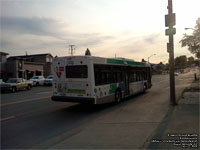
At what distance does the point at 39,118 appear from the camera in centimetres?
794

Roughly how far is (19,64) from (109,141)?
130 feet

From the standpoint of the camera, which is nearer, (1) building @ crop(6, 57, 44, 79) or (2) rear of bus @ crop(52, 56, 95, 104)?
(2) rear of bus @ crop(52, 56, 95, 104)

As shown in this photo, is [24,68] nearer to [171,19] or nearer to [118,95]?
[118,95]

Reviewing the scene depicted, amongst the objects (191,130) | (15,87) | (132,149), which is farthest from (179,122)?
(15,87)

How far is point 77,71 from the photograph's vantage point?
31.1ft

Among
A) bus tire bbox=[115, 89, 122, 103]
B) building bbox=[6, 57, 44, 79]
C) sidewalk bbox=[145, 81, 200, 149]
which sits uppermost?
building bbox=[6, 57, 44, 79]

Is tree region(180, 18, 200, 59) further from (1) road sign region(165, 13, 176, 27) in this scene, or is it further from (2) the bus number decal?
(2) the bus number decal

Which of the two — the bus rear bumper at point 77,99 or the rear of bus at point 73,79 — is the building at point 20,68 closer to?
the rear of bus at point 73,79

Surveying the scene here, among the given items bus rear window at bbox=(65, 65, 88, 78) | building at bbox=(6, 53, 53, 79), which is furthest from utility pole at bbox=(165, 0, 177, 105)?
building at bbox=(6, 53, 53, 79)

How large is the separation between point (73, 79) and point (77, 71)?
474 mm

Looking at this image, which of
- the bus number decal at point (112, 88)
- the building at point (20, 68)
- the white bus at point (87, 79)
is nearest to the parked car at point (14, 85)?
the white bus at point (87, 79)

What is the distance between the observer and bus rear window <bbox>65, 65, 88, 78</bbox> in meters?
9.30

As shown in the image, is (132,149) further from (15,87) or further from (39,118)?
(15,87)

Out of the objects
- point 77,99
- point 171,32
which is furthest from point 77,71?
point 171,32
